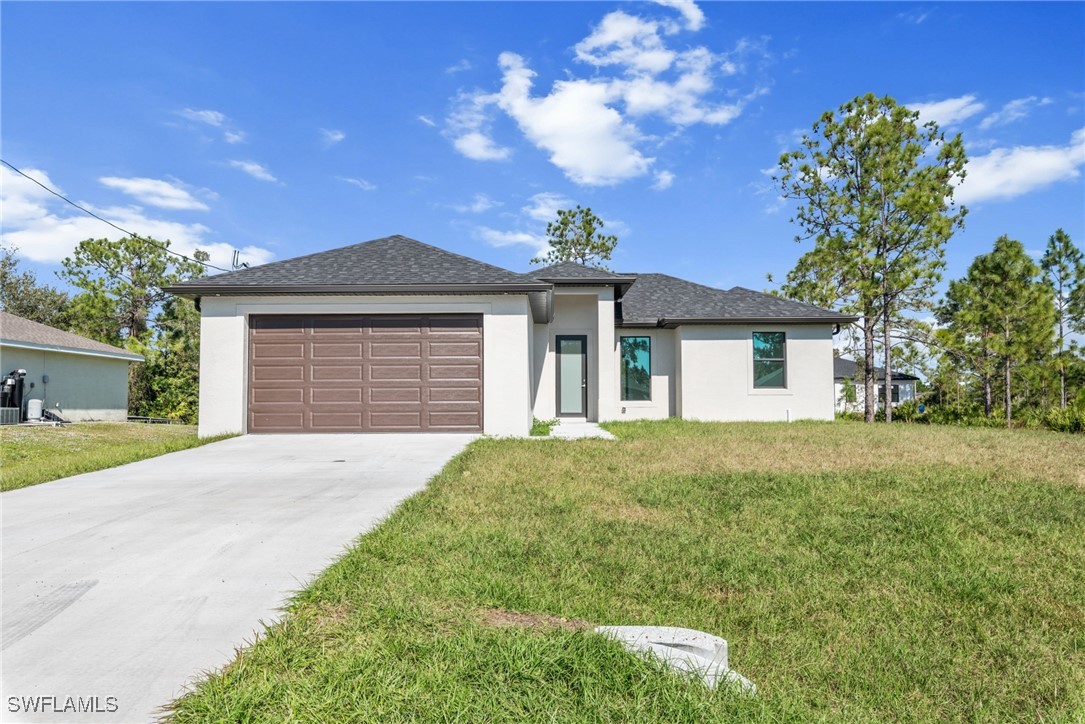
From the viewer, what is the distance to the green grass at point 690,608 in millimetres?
2186

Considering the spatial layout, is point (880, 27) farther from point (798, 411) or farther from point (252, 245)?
point (252, 245)

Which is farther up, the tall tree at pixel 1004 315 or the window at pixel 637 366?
the tall tree at pixel 1004 315

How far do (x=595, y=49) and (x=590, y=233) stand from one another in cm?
2316

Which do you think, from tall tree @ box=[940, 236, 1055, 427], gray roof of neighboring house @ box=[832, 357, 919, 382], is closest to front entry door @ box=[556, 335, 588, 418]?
tall tree @ box=[940, 236, 1055, 427]

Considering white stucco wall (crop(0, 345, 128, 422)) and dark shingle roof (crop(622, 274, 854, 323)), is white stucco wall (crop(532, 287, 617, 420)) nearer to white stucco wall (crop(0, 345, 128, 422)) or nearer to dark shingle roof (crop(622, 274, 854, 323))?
dark shingle roof (crop(622, 274, 854, 323))

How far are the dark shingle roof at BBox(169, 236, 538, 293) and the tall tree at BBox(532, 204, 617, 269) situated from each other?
2308cm

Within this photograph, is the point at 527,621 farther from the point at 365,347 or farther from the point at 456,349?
the point at 365,347

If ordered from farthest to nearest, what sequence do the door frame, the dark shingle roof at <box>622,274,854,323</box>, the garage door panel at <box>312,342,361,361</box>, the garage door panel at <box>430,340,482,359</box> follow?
the dark shingle roof at <box>622,274,854,323</box>
the door frame
the garage door panel at <box>430,340,482,359</box>
the garage door panel at <box>312,342,361,361</box>

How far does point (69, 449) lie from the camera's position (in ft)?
36.9

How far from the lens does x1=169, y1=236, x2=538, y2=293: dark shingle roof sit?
38.3 ft

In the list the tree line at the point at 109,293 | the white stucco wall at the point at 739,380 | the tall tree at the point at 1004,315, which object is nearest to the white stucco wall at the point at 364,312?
the white stucco wall at the point at 739,380

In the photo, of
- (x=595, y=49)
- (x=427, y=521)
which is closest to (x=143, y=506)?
(x=427, y=521)

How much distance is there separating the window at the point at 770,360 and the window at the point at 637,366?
127 inches

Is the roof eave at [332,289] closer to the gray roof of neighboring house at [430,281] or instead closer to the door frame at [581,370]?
the gray roof of neighboring house at [430,281]
